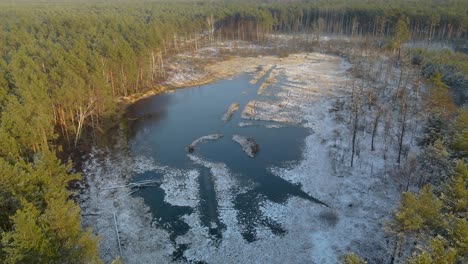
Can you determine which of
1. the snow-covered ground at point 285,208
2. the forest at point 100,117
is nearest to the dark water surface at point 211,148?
the snow-covered ground at point 285,208

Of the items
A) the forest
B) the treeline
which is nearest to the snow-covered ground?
the treeline

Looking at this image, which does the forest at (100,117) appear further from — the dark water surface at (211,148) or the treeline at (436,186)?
the dark water surface at (211,148)

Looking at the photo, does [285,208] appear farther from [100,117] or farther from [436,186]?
[100,117]

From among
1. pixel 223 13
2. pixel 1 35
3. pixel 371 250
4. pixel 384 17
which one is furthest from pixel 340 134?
pixel 223 13

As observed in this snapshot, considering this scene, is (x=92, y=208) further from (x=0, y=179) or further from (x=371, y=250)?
(x=371, y=250)

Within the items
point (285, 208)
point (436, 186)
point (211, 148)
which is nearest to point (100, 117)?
point (211, 148)
